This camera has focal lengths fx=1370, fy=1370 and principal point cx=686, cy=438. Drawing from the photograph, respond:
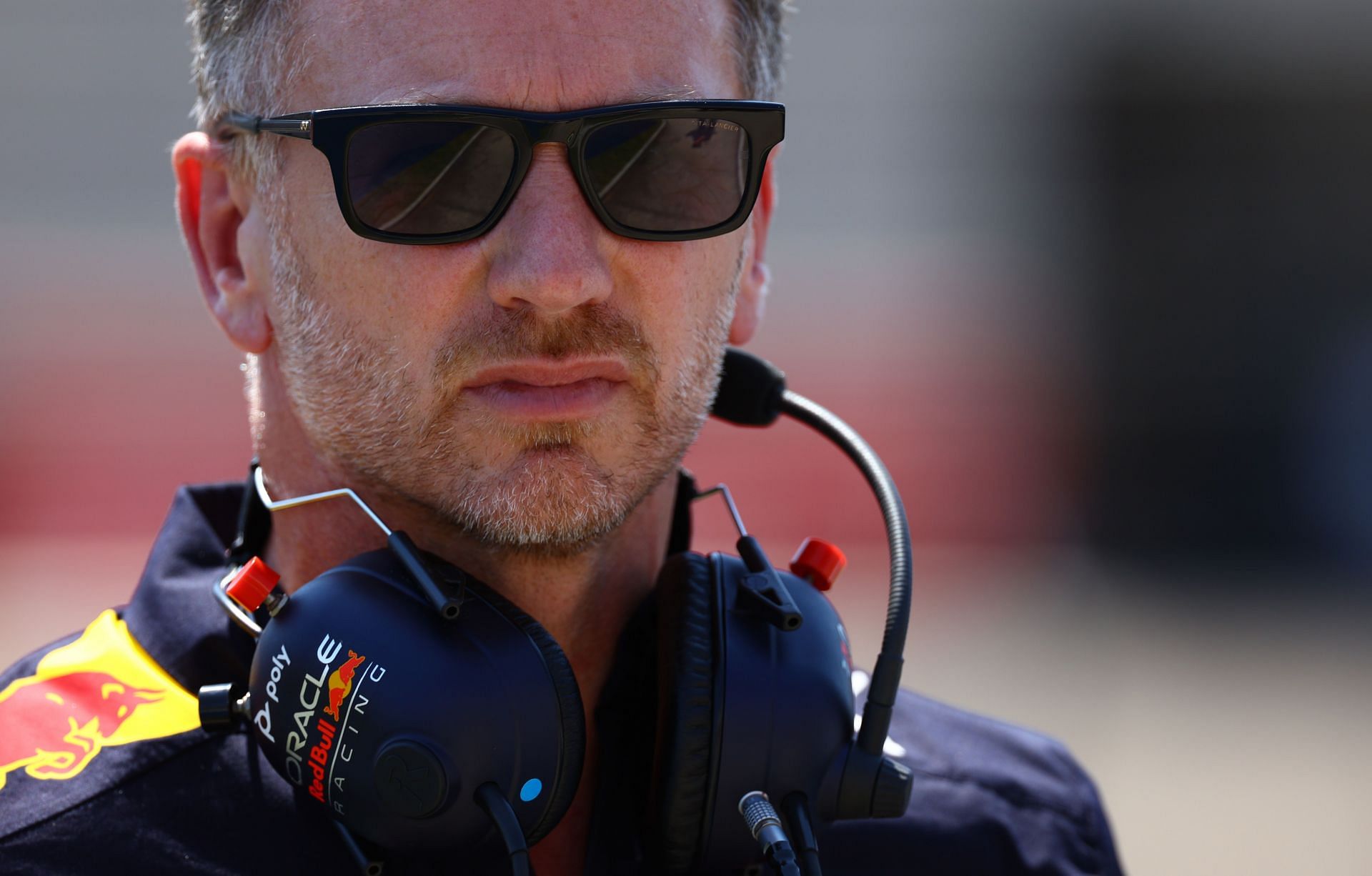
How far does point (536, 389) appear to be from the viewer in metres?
1.57

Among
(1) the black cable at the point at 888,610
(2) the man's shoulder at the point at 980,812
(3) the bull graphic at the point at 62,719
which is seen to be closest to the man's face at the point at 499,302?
(1) the black cable at the point at 888,610

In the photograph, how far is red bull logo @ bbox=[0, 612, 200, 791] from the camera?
1582 mm

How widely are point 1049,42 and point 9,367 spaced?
26.5ft

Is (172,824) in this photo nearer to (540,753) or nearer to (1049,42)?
(540,753)

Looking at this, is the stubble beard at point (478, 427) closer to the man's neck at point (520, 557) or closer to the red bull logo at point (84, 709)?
the man's neck at point (520, 557)

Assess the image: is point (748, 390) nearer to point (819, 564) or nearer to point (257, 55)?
point (819, 564)

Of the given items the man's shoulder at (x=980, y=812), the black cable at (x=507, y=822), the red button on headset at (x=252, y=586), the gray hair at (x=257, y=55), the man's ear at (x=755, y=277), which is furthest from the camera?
the man's ear at (x=755, y=277)

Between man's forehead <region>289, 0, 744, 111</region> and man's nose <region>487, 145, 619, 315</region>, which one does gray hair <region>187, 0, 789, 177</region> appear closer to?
man's forehead <region>289, 0, 744, 111</region>

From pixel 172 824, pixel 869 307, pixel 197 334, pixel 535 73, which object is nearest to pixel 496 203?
pixel 535 73

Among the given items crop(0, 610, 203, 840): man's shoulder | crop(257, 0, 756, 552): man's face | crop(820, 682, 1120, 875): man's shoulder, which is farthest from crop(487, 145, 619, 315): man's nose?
crop(820, 682, 1120, 875): man's shoulder

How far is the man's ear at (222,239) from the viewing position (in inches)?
68.8

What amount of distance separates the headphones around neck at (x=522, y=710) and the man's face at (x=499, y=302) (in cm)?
13

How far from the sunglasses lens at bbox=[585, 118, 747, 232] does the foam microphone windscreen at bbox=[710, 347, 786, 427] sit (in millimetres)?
293

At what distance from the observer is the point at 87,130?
10.7 meters
